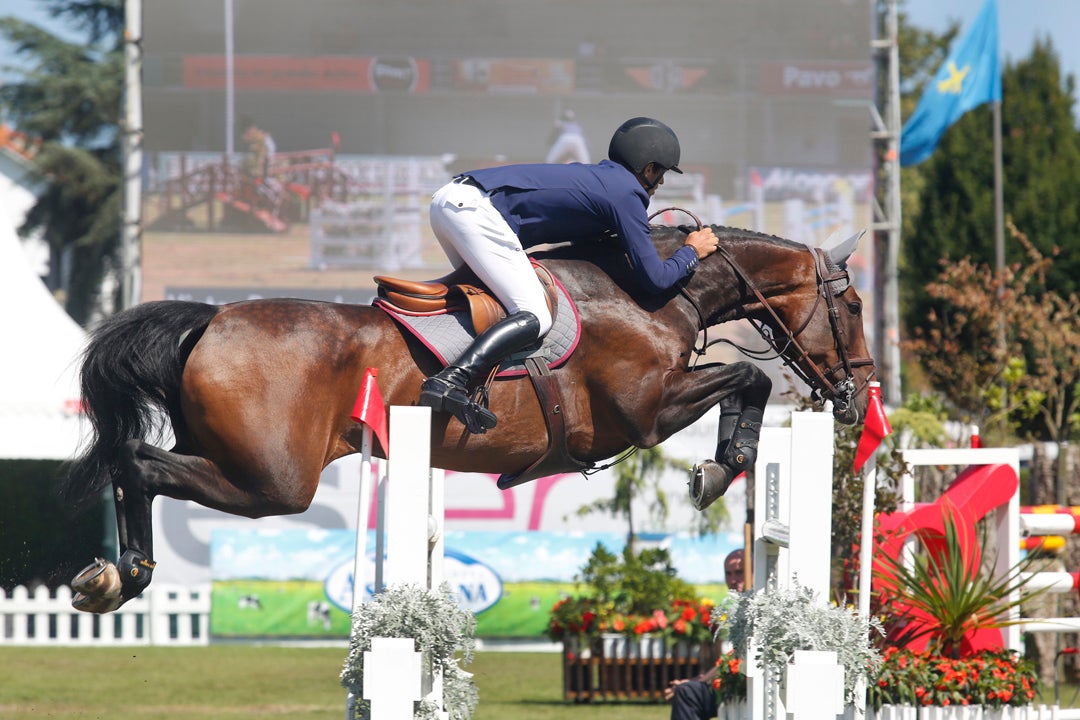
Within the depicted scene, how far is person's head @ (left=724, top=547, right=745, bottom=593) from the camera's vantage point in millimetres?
5781

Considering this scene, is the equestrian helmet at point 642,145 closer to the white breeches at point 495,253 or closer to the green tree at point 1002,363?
the white breeches at point 495,253

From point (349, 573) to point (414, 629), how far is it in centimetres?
799

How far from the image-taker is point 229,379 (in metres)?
3.81

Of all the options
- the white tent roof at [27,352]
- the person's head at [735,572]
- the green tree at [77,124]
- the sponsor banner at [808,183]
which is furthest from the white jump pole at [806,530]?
the green tree at [77,124]

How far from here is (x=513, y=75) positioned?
14312mm

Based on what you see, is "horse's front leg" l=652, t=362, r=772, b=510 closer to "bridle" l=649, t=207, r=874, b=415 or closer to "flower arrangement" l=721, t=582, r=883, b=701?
"bridle" l=649, t=207, r=874, b=415

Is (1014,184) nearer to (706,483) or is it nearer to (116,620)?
(116,620)

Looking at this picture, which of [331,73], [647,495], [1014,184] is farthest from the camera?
[1014,184]

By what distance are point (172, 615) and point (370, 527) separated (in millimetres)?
2338

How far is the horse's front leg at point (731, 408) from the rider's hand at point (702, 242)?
0.40m

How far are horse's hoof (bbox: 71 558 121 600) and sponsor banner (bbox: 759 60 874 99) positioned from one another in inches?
469

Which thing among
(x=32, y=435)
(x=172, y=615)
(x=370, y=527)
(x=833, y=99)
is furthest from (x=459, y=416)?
(x=833, y=99)

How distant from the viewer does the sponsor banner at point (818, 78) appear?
14375 mm

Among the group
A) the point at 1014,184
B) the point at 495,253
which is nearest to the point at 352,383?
A: the point at 495,253
